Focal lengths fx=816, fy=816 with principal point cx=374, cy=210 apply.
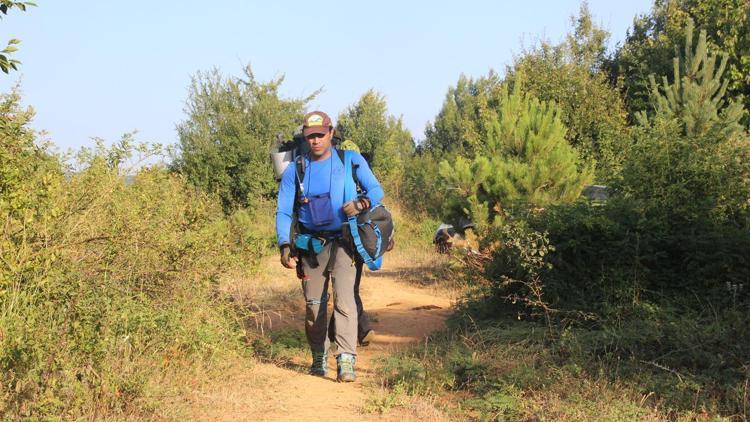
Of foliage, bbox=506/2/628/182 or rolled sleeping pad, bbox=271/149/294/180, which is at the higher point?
foliage, bbox=506/2/628/182

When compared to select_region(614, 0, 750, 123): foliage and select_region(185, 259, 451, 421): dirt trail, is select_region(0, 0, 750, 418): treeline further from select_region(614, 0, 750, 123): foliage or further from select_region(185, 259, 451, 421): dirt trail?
select_region(614, 0, 750, 123): foliage

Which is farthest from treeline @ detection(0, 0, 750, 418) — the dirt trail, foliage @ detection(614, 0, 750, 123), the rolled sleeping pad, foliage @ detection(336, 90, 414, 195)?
foliage @ detection(336, 90, 414, 195)

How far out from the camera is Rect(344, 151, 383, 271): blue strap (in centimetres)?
623

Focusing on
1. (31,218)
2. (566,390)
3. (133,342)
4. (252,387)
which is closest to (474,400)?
(566,390)

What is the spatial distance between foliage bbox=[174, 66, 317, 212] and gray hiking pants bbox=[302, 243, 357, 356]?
538 inches

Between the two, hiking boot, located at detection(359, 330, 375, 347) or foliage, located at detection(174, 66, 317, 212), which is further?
foliage, located at detection(174, 66, 317, 212)

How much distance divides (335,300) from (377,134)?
86.9 ft

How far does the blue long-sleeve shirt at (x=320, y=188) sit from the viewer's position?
637 cm

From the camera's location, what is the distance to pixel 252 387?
5.71 meters

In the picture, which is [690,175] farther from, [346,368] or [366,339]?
[346,368]

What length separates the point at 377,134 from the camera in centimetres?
3259

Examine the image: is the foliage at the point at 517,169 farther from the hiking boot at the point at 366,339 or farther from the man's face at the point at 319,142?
the man's face at the point at 319,142

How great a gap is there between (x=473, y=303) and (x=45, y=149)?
4264 millimetres

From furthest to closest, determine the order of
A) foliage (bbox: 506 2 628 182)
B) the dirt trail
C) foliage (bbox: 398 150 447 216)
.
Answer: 1. foliage (bbox: 398 150 447 216)
2. foliage (bbox: 506 2 628 182)
3. the dirt trail
